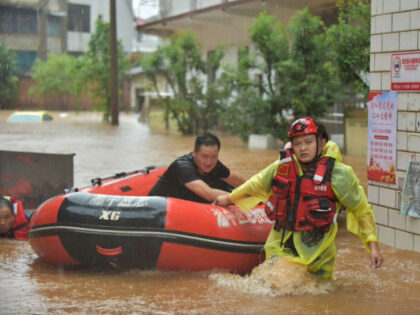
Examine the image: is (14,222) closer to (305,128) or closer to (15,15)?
(305,128)

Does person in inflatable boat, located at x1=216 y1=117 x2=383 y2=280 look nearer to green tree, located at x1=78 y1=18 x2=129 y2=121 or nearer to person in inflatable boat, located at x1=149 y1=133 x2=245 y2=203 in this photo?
person in inflatable boat, located at x1=149 y1=133 x2=245 y2=203

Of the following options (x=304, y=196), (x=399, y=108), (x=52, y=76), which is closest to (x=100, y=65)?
(x=52, y=76)

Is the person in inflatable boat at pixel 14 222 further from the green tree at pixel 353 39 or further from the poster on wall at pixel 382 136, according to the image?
the green tree at pixel 353 39

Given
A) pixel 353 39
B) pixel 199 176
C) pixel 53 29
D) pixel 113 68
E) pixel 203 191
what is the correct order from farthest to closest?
pixel 113 68, pixel 53 29, pixel 353 39, pixel 199 176, pixel 203 191

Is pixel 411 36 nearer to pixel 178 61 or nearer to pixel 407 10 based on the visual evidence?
pixel 407 10

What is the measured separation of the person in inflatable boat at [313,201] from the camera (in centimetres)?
422

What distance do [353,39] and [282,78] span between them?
405 centimetres

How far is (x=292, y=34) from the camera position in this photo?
15727 mm

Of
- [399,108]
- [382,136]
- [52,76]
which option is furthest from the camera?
[52,76]

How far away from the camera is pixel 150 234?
489 cm

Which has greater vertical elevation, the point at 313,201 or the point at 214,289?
the point at 313,201

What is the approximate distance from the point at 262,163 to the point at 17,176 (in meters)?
6.67

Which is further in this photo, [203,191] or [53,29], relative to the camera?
[53,29]

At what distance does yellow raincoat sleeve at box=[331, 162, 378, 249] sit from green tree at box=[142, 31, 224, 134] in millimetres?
17064
